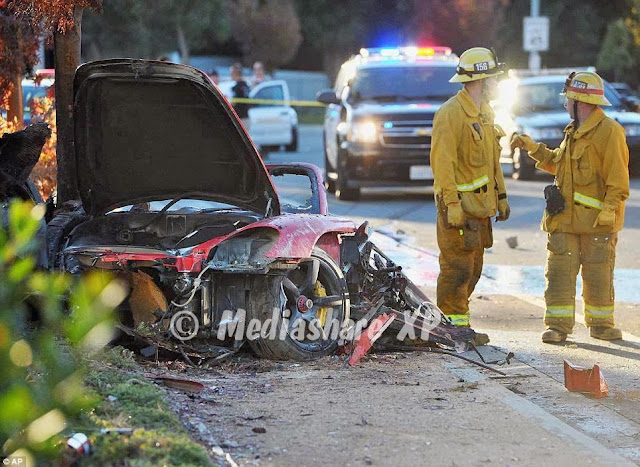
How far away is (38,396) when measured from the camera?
3.28 metres

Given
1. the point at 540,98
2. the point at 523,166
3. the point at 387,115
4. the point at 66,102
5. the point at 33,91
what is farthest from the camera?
the point at 540,98

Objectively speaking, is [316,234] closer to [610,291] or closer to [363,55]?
[610,291]

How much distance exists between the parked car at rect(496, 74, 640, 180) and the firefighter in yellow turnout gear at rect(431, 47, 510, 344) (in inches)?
475

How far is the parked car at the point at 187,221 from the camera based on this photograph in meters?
6.52

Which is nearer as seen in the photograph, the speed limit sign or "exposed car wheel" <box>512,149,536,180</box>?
"exposed car wheel" <box>512,149,536,180</box>

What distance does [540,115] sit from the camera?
2084 centimetres

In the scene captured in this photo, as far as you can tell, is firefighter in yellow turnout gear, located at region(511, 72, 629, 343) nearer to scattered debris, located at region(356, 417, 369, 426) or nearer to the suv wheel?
scattered debris, located at region(356, 417, 369, 426)

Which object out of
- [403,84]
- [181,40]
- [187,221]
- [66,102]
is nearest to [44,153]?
[66,102]

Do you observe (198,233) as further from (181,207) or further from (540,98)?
(540,98)

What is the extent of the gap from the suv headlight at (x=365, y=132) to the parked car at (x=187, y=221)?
10.1 metres

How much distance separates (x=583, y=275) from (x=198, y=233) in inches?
115

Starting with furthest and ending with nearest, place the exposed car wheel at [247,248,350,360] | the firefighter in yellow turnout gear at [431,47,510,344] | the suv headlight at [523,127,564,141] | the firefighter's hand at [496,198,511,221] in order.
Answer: the suv headlight at [523,127,564,141] < the firefighter's hand at [496,198,511,221] < the firefighter in yellow turnout gear at [431,47,510,344] < the exposed car wheel at [247,248,350,360]

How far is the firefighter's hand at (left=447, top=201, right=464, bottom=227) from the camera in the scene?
7.91 metres

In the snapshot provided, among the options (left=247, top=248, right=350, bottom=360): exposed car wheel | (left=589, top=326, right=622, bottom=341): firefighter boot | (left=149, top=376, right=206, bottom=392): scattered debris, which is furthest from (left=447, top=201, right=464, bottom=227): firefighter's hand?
(left=149, top=376, right=206, bottom=392): scattered debris
